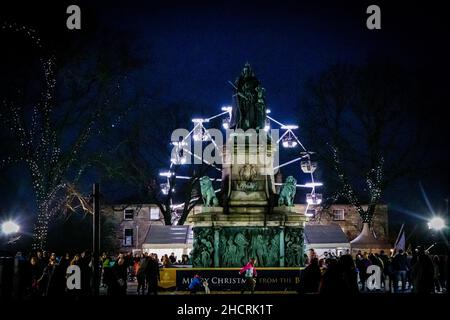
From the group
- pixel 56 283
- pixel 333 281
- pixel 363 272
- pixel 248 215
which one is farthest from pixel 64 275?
pixel 363 272

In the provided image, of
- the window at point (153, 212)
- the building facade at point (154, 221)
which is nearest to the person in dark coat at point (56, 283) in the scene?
the building facade at point (154, 221)

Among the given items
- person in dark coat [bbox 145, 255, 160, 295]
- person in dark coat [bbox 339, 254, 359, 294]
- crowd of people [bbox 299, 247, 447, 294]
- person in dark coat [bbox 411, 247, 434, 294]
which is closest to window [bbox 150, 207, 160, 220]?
crowd of people [bbox 299, 247, 447, 294]

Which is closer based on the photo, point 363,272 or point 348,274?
point 348,274

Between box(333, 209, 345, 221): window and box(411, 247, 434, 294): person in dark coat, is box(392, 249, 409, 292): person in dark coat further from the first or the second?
box(333, 209, 345, 221): window

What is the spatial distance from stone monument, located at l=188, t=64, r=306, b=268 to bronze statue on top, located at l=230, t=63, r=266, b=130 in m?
0.25

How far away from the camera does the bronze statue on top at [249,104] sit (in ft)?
98.1

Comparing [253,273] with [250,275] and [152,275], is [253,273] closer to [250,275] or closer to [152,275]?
[250,275]

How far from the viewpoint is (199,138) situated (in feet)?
140

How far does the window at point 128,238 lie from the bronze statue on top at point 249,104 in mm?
53662

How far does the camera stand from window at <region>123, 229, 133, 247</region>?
267 feet

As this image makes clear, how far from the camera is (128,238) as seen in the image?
3211 inches

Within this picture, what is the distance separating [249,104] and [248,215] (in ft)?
16.9

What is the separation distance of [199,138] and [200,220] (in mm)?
15403
